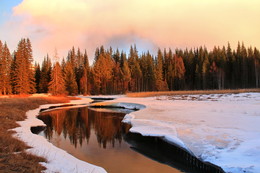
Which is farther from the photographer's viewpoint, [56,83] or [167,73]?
[167,73]

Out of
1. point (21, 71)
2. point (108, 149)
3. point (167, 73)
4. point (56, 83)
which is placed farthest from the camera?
point (167, 73)

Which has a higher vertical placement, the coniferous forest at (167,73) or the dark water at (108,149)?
the coniferous forest at (167,73)

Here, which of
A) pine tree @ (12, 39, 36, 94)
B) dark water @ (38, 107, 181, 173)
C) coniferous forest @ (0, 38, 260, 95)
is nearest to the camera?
dark water @ (38, 107, 181, 173)

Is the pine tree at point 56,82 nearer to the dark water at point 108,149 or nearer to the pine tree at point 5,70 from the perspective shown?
the pine tree at point 5,70

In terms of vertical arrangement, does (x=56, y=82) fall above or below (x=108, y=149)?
above

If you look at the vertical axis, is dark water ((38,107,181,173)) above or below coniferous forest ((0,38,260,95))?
below

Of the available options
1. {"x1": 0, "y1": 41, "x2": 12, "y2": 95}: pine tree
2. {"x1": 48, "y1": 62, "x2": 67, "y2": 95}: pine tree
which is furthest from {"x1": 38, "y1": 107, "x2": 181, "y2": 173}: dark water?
{"x1": 0, "y1": 41, "x2": 12, "y2": 95}: pine tree

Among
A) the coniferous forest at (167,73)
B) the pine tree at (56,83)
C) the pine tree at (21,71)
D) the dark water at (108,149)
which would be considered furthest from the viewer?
the coniferous forest at (167,73)

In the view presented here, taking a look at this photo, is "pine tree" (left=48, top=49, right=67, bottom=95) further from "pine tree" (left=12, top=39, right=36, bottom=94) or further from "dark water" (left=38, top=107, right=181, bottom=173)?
"dark water" (left=38, top=107, right=181, bottom=173)

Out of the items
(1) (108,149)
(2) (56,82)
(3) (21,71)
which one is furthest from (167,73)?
(1) (108,149)

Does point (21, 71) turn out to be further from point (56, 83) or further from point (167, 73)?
point (167, 73)

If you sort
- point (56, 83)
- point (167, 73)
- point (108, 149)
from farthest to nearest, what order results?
1. point (167, 73)
2. point (56, 83)
3. point (108, 149)

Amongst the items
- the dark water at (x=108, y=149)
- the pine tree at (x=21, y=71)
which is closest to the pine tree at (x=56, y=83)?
the pine tree at (x=21, y=71)

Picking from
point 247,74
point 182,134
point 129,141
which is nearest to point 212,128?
point 182,134
